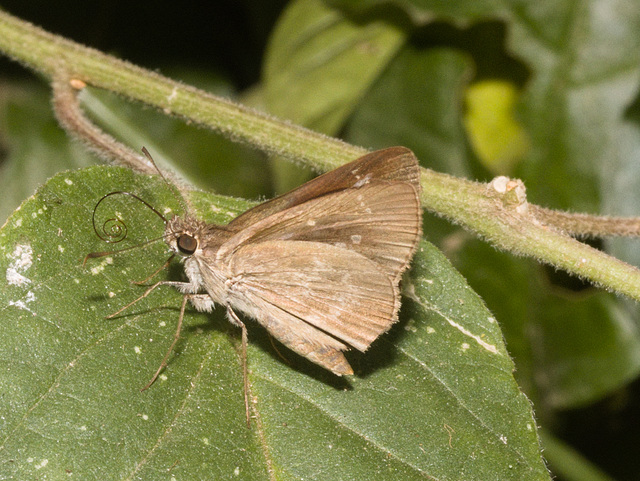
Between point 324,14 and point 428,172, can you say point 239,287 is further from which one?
point 324,14

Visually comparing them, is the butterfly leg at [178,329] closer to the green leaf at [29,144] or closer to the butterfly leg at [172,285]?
the butterfly leg at [172,285]

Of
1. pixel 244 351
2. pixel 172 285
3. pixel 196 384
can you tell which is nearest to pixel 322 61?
pixel 172 285

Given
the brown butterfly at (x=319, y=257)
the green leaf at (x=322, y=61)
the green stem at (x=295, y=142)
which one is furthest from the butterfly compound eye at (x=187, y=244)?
the green leaf at (x=322, y=61)

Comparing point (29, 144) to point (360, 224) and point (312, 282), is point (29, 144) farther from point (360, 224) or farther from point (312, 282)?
point (360, 224)

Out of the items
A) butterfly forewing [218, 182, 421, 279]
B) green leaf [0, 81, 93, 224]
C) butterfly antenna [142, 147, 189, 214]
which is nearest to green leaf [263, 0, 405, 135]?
green leaf [0, 81, 93, 224]

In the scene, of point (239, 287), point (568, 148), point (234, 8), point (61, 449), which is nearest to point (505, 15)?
point (568, 148)

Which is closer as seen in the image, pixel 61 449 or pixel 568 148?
pixel 61 449
